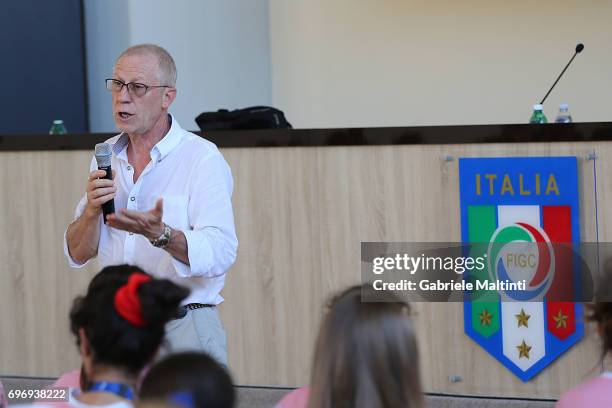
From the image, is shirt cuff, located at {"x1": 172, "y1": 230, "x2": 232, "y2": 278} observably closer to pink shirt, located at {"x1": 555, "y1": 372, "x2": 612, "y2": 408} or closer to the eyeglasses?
the eyeglasses

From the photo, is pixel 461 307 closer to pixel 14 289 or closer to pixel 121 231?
pixel 121 231

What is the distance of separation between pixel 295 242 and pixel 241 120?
650 mm

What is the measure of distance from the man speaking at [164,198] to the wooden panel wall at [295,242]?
4.75 ft

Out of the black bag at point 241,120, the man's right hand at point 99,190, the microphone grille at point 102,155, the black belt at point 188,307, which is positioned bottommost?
the black belt at point 188,307

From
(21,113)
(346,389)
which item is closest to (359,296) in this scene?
(346,389)

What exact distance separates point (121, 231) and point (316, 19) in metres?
4.68

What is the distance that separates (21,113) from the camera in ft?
21.2

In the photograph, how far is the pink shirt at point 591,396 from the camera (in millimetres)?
2186

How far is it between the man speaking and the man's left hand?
0.34ft

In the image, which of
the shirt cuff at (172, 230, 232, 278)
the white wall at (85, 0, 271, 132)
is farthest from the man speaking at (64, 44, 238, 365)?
the white wall at (85, 0, 271, 132)

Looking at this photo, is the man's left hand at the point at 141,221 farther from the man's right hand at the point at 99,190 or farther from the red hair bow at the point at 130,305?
the red hair bow at the point at 130,305

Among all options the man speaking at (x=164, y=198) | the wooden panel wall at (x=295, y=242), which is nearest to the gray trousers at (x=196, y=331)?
the man speaking at (x=164, y=198)

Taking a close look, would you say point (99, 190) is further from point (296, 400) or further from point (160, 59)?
point (296, 400)

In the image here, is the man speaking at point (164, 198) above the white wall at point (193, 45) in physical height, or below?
below
